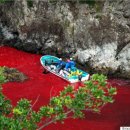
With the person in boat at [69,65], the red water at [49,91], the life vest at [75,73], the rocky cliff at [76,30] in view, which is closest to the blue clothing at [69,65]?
the person in boat at [69,65]

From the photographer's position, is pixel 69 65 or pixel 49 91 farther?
pixel 69 65

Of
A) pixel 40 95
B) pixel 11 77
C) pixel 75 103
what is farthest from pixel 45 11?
pixel 75 103

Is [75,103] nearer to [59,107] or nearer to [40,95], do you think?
[59,107]

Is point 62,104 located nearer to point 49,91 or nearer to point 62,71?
point 49,91

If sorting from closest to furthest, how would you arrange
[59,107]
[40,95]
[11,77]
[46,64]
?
[59,107] < [40,95] < [11,77] < [46,64]

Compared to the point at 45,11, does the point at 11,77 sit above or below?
below

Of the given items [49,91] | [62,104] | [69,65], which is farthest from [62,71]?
[62,104]

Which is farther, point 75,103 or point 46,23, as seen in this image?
point 46,23
